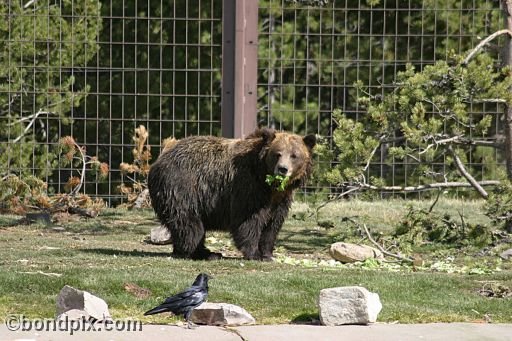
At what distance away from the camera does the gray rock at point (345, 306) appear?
7.17 m

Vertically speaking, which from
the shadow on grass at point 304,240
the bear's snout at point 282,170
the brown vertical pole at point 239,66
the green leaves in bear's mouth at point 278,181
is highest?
the brown vertical pole at point 239,66

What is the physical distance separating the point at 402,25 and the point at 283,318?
13.2 m

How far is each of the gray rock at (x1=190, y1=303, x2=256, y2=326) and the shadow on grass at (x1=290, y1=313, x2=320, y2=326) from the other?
0.42m

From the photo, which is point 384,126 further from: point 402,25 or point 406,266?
point 402,25

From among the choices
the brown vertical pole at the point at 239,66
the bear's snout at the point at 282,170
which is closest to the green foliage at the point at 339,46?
the brown vertical pole at the point at 239,66

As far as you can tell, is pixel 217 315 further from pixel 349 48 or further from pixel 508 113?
pixel 349 48

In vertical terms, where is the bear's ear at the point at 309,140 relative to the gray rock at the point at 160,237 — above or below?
above

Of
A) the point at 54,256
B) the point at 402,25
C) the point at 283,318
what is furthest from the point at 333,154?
the point at 402,25

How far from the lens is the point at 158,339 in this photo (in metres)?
6.68

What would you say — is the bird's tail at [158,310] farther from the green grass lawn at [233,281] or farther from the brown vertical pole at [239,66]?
the brown vertical pole at [239,66]

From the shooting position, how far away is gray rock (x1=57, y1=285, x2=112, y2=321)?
6.96 metres

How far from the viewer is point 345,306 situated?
7.20 meters

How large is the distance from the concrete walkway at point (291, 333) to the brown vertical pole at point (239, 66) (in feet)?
25.2

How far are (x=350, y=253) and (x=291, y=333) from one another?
370 cm
